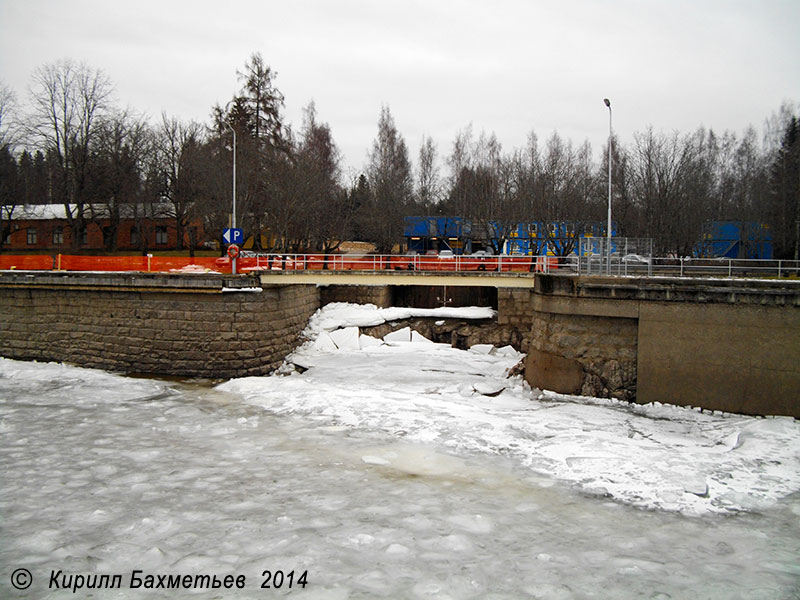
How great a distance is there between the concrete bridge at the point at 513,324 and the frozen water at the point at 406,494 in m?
1.08

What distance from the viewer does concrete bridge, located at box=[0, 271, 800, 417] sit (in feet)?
49.3

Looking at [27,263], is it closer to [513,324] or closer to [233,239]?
[233,239]

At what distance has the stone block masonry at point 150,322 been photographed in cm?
2142

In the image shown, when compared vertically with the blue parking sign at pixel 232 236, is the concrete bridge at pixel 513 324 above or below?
below

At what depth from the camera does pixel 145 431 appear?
46.0 feet

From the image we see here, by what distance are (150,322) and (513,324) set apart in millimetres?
16274

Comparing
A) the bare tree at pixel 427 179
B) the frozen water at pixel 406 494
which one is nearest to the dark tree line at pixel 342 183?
the bare tree at pixel 427 179

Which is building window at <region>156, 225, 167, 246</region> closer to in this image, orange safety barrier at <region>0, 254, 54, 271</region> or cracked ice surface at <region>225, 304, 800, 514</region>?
orange safety barrier at <region>0, 254, 54, 271</region>

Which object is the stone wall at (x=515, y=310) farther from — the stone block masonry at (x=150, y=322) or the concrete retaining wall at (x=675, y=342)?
the stone block masonry at (x=150, y=322)

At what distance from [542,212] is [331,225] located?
1488cm

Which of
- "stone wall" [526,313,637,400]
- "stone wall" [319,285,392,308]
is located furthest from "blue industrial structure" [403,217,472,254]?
"stone wall" [526,313,637,400]

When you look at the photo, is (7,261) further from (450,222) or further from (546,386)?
(450,222)

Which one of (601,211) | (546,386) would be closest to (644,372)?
(546,386)

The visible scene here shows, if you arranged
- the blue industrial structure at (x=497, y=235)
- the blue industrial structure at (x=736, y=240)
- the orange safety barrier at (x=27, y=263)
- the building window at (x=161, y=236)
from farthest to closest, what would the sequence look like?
the building window at (x=161, y=236) → the blue industrial structure at (x=736, y=240) → the blue industrial structure at (x=497, y=235) → the orange safety barrier at (x=27, y=263)
